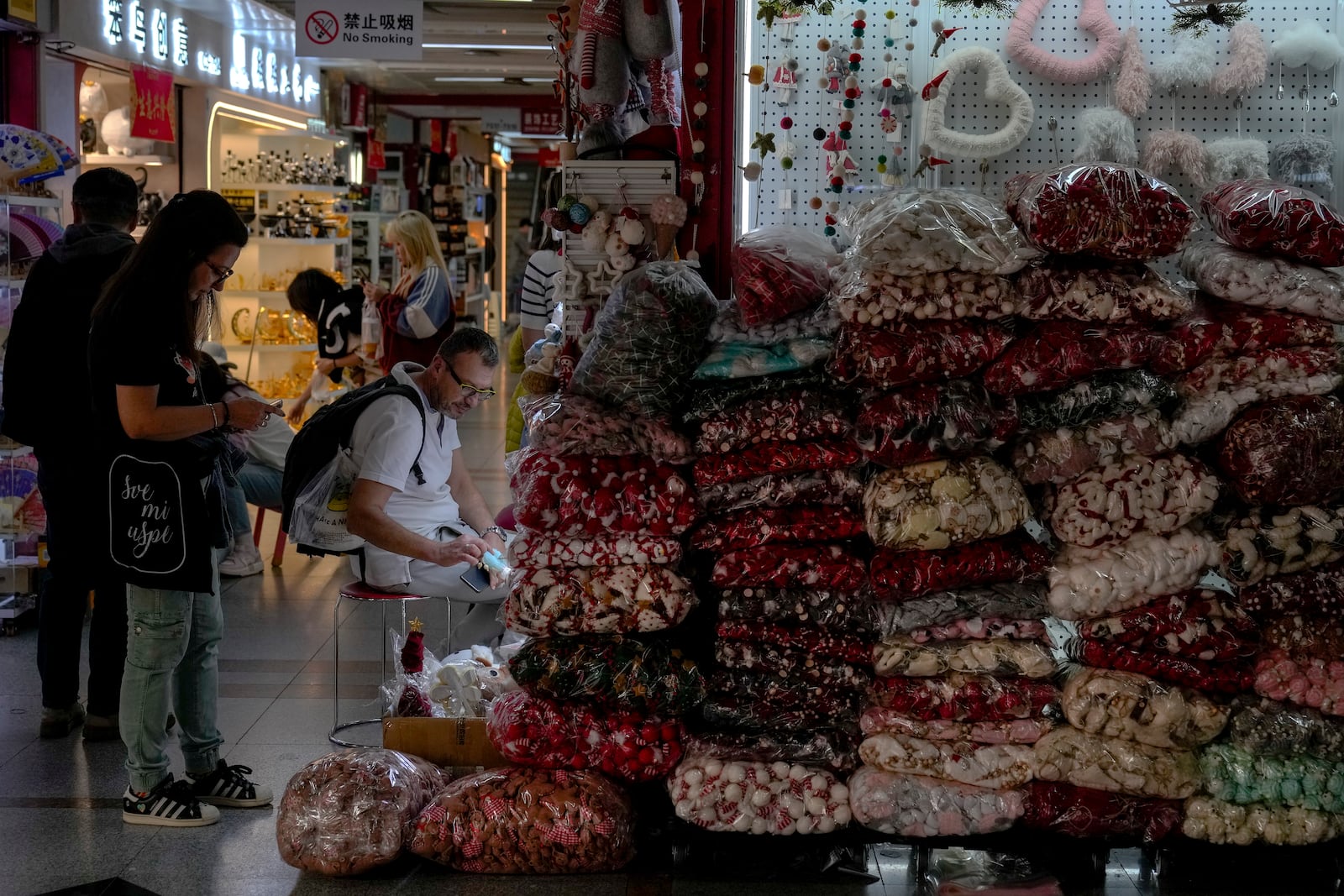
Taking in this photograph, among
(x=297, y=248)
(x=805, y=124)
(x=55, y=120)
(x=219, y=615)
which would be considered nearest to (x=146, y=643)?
(x=219, y=615)

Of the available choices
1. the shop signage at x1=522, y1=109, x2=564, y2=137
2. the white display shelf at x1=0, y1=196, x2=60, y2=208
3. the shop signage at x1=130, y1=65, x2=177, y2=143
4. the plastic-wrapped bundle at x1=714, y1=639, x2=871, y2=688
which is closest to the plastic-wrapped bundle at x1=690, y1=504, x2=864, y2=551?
the plastic-wrapped bundle at x1=714, y1=639, x2=871, y2=688

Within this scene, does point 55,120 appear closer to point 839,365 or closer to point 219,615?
point 219,615

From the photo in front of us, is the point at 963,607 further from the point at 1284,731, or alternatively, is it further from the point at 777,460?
the point at 1284,731

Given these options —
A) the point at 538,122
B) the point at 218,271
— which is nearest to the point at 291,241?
the point at 218,271

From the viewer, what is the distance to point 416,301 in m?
6.18

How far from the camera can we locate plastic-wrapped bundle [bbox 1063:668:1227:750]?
308 centimetres

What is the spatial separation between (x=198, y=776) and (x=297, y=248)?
6704 millimetres

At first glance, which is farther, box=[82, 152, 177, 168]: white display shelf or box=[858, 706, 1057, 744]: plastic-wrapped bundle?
box=[82, 152, 177, 168]: white display shelf

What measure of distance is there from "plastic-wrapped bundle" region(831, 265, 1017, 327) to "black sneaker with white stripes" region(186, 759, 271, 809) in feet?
6.70

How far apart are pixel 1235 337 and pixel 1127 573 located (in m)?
0.60

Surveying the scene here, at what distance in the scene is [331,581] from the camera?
6355 mm

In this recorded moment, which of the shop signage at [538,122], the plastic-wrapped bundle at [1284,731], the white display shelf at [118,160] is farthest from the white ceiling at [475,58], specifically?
the plastic-wrapped bundle at [1284,731]

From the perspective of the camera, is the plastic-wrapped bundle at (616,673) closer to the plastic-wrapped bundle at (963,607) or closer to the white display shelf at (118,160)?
the plastic-wrapped bundle at (963,607)

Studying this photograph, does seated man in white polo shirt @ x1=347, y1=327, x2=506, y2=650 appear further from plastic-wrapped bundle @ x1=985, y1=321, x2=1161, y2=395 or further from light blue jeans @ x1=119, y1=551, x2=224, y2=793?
plastic-wrapped bundle @ x1=985, y1=321, x2=1161, y2=395
